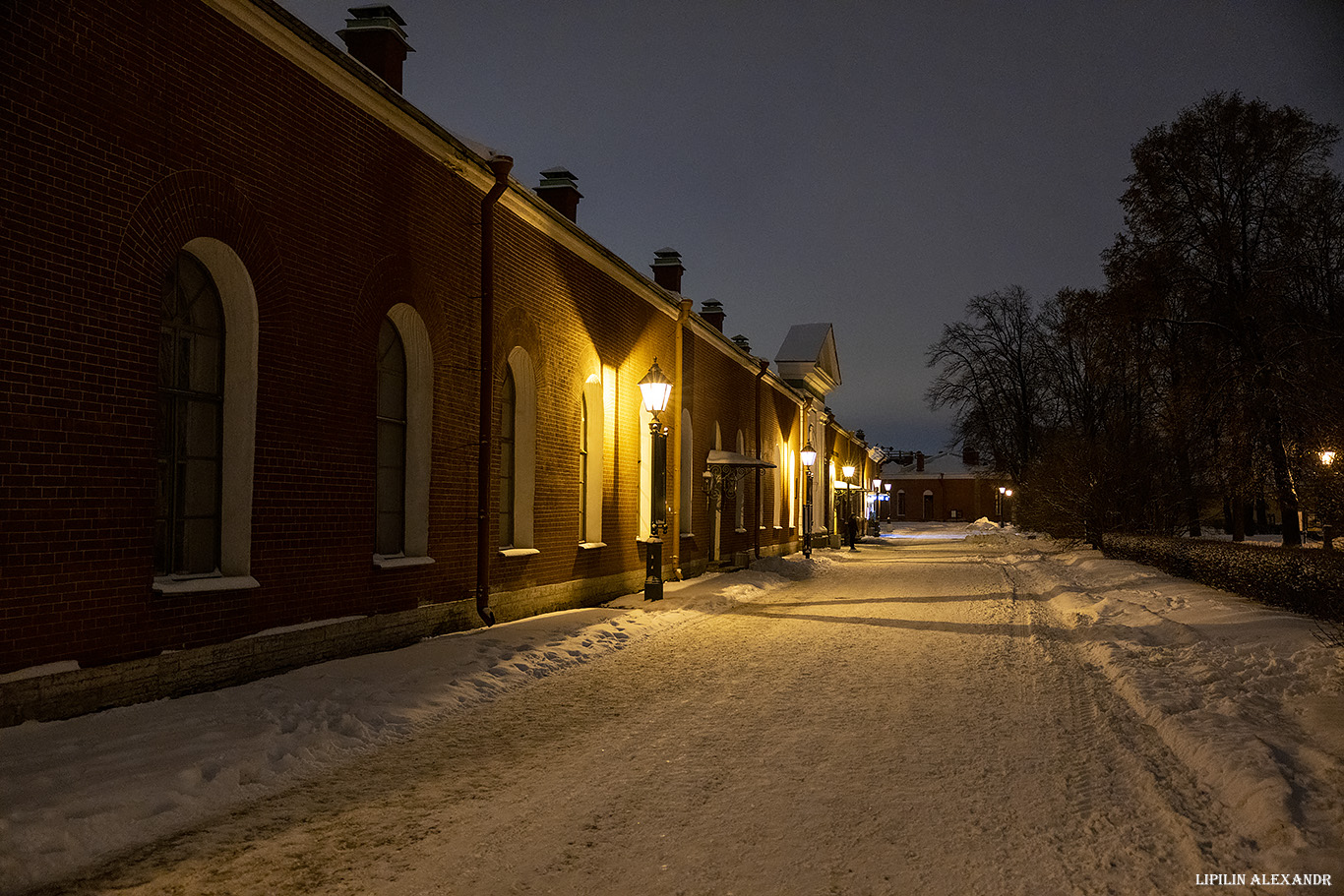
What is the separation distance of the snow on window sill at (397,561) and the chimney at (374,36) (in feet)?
17.2

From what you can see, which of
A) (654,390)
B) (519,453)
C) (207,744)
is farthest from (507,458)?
(207,744)

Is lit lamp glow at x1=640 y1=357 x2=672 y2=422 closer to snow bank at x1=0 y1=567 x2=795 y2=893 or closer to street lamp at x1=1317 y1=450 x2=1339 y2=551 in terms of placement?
snow bank at x1=0 y1=567 x2=795 y2=893

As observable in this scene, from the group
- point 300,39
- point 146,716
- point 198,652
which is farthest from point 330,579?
point 300,39

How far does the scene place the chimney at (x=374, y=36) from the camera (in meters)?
11.1

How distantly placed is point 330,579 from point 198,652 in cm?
181

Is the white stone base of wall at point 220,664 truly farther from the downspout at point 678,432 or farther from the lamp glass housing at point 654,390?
the downspout at point 678,432

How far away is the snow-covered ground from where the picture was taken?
458 cm

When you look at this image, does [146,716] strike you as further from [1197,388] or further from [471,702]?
[1197,388]

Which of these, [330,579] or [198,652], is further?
[330,579]

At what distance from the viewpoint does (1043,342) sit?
46.8 meters

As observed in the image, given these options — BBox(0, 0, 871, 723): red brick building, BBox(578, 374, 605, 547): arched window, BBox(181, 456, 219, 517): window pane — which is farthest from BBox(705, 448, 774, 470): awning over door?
BBox(181, 456, 219, 517): window pane

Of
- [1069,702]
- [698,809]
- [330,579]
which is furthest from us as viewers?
[330,579]

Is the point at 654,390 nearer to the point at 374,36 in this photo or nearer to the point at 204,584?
the point at 374,36

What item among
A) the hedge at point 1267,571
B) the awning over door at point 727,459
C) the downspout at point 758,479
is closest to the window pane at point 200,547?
the hedge at point 1267,571
